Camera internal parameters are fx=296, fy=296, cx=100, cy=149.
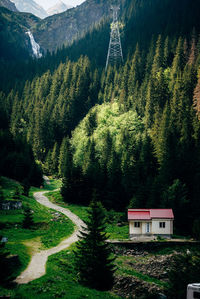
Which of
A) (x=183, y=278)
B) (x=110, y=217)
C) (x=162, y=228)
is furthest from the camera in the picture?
(x=110, y=217)

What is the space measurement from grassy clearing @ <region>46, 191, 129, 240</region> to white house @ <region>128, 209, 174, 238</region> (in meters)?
1.87

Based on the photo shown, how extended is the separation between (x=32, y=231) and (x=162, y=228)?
19.0 meters

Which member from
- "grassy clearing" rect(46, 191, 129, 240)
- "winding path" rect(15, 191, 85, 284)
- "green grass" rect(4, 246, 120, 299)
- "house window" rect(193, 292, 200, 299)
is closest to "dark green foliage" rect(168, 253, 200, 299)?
"green grass" rect(4, 246, 120, 299)

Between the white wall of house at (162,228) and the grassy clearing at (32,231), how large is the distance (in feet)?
40.2

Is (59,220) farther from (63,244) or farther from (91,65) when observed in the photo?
(91,65)

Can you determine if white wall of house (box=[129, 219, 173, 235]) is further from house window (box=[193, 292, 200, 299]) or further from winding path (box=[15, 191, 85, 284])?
house window (box=[193, 292, 200, 299])

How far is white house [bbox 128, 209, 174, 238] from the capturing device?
144 feet

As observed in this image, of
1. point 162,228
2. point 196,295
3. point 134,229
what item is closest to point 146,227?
point 134,229

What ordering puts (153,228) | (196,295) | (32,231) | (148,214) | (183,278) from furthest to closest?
(148,214)
(153,228)
(32,231)
(183,278)
(196,295)

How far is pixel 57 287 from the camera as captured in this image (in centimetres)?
2344

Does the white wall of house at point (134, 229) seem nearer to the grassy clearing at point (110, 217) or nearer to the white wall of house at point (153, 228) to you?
the white wall of house at point (153, 228)

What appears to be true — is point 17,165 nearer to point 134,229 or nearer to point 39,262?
point 134,229

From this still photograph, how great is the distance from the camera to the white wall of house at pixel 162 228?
43969mm

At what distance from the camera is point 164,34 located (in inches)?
4833
